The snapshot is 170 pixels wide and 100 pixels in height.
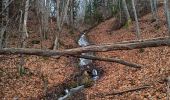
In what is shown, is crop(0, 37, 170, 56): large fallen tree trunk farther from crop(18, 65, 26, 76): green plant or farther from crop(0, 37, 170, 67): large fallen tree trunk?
crop(18, 65, 26, 76): green plant

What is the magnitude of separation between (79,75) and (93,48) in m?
13.4

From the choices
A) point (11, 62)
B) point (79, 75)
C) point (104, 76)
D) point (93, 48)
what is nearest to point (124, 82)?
point (104, 76)

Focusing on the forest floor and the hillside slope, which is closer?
the hillside slope

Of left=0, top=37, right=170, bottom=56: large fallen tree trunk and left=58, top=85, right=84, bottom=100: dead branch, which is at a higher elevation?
left=0, top=37, right=170, bottom=56: large fallen tree trunk

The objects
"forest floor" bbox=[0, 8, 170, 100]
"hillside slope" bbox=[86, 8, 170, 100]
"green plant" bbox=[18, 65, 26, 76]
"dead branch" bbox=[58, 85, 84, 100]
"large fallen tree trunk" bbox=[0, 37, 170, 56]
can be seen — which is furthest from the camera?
"green plant" bbox=[18, 65, 26, 76]

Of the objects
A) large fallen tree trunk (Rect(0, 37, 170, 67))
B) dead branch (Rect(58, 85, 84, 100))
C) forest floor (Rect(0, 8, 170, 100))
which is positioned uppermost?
large fallen tree trunk (Rect(0, 37, 170, 67))

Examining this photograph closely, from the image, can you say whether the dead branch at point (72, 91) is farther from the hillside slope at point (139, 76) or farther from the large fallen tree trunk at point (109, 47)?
the large fallen tree trunk at point (109, 47)

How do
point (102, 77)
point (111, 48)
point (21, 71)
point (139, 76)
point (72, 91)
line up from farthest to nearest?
point (102, 77) < point (21, 71) < point (72, 91) < point (139, 76) < point (111, 48)

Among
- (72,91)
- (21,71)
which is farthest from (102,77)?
(21,71)

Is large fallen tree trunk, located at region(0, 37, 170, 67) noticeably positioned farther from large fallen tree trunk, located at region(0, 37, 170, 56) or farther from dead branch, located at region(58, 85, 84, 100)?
dead branch, located at region(58, 85, 84, 100)

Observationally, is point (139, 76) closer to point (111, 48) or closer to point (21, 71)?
point (21, 71)

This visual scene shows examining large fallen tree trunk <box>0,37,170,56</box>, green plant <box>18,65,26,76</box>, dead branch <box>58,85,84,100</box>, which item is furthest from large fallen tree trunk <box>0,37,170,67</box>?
green plant <box>18,65,26,76</box>

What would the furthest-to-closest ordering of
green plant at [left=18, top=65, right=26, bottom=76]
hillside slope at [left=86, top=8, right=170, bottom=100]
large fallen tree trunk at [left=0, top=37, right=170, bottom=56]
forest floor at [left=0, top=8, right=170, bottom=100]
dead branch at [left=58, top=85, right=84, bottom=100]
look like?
green plant at [left=18, top=65, right=26, bottom=76] → dead branch at [left=58, top=85, right=84, bottom=100] → forest floor at [left=0, top=8, right=170, bottom=100] → hillside slope at [left=86, top=8, right=170, bottom=100] → large fallen tree trunk at [left=0, top=37, right=170, bottom=56]

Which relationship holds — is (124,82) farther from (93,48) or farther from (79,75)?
(93,48)
